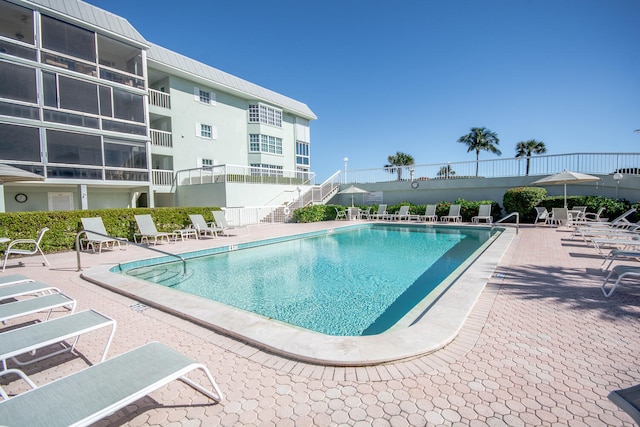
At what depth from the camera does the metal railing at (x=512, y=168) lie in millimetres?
14081

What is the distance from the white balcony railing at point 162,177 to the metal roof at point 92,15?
282 inches

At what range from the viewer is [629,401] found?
142 centimetres

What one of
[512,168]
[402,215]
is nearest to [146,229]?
[402,215]

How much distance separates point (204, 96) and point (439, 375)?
23264 millimetres

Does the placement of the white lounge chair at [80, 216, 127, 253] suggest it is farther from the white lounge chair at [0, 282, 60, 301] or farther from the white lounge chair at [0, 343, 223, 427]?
the white lounge chair at [0, 343, 223, 427]

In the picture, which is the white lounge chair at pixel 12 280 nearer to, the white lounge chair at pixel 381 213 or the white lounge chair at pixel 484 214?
the white lounge chair at pixel 381 213

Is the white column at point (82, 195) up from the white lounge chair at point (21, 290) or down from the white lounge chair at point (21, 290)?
up

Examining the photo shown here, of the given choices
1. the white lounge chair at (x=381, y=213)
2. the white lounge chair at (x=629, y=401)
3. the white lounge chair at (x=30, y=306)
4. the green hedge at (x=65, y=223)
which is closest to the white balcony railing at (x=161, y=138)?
the green hedge at (x=65, y=223)

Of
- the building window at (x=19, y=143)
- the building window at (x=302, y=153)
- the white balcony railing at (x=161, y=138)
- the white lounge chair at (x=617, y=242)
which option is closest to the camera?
the white lounge chair at (x=617, y=242)

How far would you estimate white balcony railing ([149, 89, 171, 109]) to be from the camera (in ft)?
61.2

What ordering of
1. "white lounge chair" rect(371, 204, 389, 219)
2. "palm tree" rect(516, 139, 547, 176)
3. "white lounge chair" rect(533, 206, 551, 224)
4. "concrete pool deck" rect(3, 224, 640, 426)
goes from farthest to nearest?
"palm tree" rect(516, 139, 547, 176)
"white lounge chair" rect(371, 204, 389, 219)
"white lounge chair" rect(533, 206, 551, 224)
"concrete pool deck" rect(3, 224, 640, 426)

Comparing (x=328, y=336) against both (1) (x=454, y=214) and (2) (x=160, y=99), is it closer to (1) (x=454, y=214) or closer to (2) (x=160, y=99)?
(1) (x=454, y=214)

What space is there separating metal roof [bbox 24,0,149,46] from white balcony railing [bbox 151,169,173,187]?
282 inches

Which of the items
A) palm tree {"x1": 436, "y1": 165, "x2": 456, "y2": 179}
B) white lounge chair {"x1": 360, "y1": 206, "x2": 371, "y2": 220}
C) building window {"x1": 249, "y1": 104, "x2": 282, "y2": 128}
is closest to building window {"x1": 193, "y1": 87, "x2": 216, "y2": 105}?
building window {"x1": 249, "y1": 104, "x2": 282, "y2": 128}
